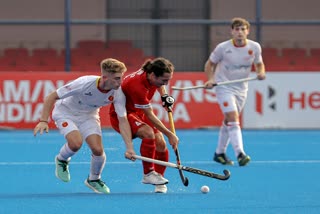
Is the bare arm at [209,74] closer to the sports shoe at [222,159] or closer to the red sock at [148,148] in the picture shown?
the sports shoe at [222,159]

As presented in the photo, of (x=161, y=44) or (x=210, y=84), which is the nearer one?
(x=210, y=84)

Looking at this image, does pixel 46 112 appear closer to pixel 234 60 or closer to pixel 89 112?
pixel 89 112

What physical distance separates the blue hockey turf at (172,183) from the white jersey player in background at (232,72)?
374 mm

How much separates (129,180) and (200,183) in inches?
27.5

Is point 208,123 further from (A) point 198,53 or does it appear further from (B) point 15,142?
(A) point 198,53

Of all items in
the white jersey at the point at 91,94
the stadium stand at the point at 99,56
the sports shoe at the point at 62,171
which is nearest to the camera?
the white jersey at the point at 91,94

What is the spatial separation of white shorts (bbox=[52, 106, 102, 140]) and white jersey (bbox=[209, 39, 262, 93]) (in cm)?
285

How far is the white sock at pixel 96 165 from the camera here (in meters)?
8.27

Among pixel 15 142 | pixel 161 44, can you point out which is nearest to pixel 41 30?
pixel 161 44

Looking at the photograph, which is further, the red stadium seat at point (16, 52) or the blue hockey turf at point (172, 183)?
the red stadium seat at point (16, 52)

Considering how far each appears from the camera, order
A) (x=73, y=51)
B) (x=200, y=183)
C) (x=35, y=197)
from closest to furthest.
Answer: (x=35, y=197) < (x=200, y=183) < (x=73, y=51)

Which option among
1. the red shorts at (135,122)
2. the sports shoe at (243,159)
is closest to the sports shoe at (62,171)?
the red shorts at (135,122)

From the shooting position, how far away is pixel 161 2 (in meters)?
22.4

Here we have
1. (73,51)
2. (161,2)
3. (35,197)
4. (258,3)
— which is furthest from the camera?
(161,2)
